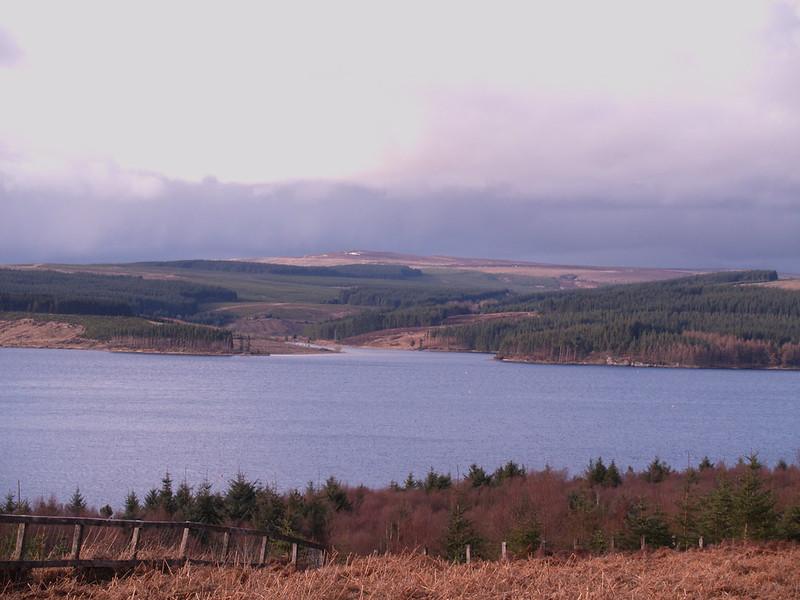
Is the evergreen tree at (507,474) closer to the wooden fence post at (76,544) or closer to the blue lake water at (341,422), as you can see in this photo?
the blue lake water at (341,422)

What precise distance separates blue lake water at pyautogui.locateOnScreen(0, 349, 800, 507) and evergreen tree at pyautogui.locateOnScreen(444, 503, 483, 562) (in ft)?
74.2

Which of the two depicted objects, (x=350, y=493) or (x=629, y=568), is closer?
(x=629, y=568)

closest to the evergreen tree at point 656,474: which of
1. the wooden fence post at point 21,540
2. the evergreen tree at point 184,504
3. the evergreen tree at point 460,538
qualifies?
the evergreen tree at point 460,538

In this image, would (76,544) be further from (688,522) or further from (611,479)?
(611,479)

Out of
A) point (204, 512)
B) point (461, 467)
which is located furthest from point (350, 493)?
point (461, 467)

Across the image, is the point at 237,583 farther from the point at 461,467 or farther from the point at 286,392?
the point at 286,392

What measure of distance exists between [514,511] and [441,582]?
77.4 feet

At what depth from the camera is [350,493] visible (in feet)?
138

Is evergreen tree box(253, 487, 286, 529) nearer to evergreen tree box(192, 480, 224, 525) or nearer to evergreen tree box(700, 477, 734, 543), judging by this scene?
evergreen tree box(192, 480, 224, 525)

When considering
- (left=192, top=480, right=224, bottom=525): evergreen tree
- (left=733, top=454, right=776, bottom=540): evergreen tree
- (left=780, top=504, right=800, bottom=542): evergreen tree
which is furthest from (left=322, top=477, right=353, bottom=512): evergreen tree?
(left=780, top=504, right=800, bottom=542): evergreen tree

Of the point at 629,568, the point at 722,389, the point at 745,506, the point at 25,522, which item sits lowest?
the point at 722,389

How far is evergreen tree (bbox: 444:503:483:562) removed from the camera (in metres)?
25.7

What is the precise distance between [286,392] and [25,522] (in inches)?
3968

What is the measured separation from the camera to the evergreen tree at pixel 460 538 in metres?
25.7
